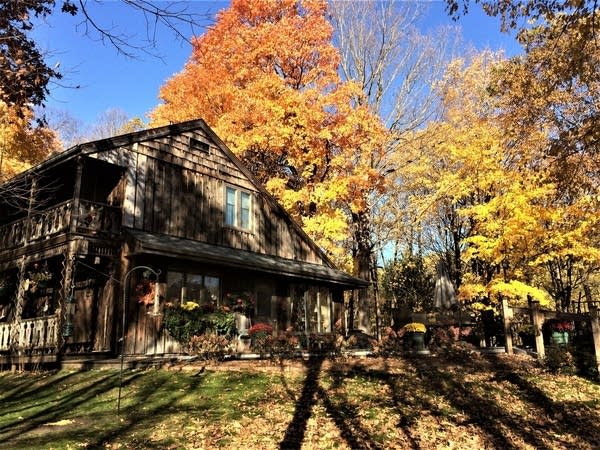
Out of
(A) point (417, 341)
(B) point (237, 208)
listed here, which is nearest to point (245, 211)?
(B) point (237, 208)

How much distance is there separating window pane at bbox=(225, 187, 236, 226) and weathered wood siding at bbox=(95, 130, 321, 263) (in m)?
0.26

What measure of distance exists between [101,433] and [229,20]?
84.6 feet

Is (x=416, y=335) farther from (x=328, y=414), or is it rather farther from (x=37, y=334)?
(x=37, y=334)

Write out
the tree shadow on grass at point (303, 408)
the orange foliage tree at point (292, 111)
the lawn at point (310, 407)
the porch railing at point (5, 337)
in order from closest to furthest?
Answer: the tree shadow on grass at point (303, 408) < the lawn at point (310, 407) < the porch railing at point (5, 337) < the orange foliage tree at point (292, 111)

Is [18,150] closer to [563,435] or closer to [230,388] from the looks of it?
[230,388]

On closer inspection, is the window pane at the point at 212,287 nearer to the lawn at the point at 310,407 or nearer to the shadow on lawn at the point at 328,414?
the lawn at the point at 310,407

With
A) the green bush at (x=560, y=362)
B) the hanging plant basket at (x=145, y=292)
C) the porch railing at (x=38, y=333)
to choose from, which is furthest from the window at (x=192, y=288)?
the green bush at (x=560, y=362)

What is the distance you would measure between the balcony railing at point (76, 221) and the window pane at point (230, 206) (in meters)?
5.07

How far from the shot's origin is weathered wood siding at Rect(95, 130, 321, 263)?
17.3 metres

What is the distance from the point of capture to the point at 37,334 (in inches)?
602

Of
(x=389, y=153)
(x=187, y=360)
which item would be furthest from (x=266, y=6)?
(x=187, y=360)

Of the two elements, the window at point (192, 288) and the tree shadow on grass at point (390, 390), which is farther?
the window at point (192, 288)

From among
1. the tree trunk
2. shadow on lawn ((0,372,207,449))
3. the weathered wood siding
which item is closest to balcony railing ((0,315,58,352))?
shadow on lawn ((0,372,207,449))

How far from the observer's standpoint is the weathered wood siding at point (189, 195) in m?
17.3
